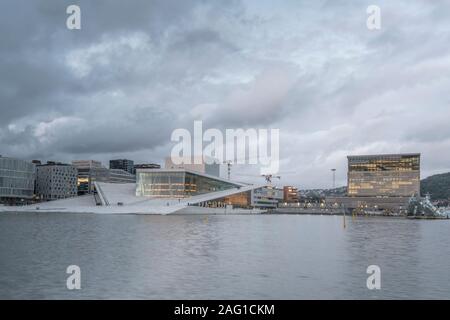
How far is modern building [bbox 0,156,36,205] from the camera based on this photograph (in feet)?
580

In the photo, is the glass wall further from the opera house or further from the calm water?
the calm water

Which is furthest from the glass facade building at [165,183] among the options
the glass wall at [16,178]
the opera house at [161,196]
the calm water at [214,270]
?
the calm water at [214,270]

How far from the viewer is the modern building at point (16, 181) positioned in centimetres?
17675

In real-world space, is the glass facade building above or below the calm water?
above

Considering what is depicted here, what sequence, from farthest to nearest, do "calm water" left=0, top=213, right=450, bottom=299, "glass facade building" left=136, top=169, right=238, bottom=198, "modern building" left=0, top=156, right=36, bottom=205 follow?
"modern building" left=0, top=156, right=36, bottom=205 < "glass facade building" left=136, top=169, right=238, bottom=198 < "calm water" left=0, top=213, right=450, bottom=299

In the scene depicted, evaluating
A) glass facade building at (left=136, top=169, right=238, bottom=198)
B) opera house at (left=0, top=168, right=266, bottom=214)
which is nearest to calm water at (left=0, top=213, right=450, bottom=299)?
opera house at (left=0, top=168, right=266, bottom=214)

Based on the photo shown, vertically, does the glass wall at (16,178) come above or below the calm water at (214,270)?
above

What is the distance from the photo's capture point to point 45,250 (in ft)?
123

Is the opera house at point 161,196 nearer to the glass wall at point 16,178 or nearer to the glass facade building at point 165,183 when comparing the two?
the glass facade building at point 165,183

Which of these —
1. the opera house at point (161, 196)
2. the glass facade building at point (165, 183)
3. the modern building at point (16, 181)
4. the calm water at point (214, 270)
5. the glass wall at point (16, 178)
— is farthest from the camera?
the modern building at point (16, 181)

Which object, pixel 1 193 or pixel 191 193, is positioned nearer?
pixel 191 193
